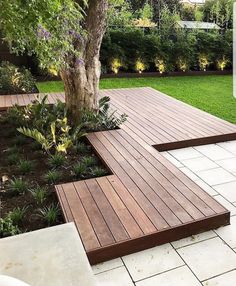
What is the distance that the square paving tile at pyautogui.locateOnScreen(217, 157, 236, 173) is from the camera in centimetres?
341

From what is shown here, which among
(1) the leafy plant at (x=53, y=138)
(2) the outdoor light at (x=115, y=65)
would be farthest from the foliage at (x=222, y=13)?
(1) the leafy plant at (x=53, y=138)

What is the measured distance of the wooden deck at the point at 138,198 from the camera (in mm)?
2168

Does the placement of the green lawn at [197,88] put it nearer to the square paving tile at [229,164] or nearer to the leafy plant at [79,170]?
the square paving tile at [229,164]

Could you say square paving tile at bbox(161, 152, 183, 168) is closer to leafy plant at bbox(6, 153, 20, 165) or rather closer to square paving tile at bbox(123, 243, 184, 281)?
square paving tile at bbox(123, 243, 184, 281)

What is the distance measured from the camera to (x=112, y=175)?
2.98m

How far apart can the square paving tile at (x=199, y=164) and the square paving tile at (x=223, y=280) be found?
155 centimetres

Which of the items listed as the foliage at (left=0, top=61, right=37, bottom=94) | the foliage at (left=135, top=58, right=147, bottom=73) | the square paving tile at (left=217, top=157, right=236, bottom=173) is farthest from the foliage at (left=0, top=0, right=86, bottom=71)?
the foliage at (left=135, top=58, right=147, bottom=73)

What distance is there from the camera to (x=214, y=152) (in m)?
3.86

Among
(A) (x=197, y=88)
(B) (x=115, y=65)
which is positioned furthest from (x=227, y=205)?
(B) (x=115, y=65)

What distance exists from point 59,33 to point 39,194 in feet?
4.37

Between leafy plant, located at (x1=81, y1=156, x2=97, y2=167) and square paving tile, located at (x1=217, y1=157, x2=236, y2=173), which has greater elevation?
leafy plant, located at (x1=81, y1=156, x2=97, y2=167)

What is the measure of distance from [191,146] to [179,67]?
218 inches

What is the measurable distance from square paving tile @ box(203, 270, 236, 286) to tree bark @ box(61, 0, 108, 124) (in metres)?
2.76

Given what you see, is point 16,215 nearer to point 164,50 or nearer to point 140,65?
point 140,65
